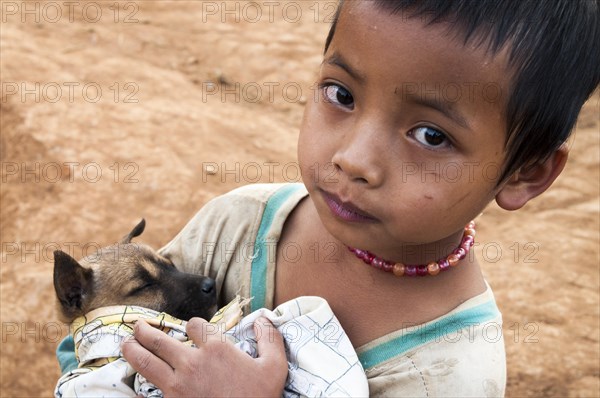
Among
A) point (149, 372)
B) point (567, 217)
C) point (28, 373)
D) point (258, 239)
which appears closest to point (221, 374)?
point (149, 372)

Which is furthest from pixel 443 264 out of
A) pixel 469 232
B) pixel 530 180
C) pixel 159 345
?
pixel 159 345

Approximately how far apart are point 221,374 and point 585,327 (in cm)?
256

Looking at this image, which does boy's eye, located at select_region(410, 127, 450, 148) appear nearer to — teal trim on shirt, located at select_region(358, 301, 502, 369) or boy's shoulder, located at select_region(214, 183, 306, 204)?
teal trim on shirt, located at select_region(358, 301, 502, 369)

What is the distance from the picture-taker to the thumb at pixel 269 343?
153cm

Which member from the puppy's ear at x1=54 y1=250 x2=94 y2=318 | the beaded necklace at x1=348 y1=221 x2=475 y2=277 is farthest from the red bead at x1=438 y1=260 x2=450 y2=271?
the puppy's ear at x1=54 y1=250 x2=94 y2=318

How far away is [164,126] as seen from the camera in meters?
4.68

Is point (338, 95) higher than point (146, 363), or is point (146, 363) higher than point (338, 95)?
point (338, 95)

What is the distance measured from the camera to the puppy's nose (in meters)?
1.94

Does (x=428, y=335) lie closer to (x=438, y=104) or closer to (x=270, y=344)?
(x=270, y=344)

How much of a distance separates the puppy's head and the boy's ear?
94 cm

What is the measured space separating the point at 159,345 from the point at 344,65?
2.52 feet

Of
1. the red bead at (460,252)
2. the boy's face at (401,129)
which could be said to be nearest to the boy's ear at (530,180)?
the boy's face at (401,129)

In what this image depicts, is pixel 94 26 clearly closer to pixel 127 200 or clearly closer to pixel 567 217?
pixel 127 200

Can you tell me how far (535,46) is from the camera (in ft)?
4.03
